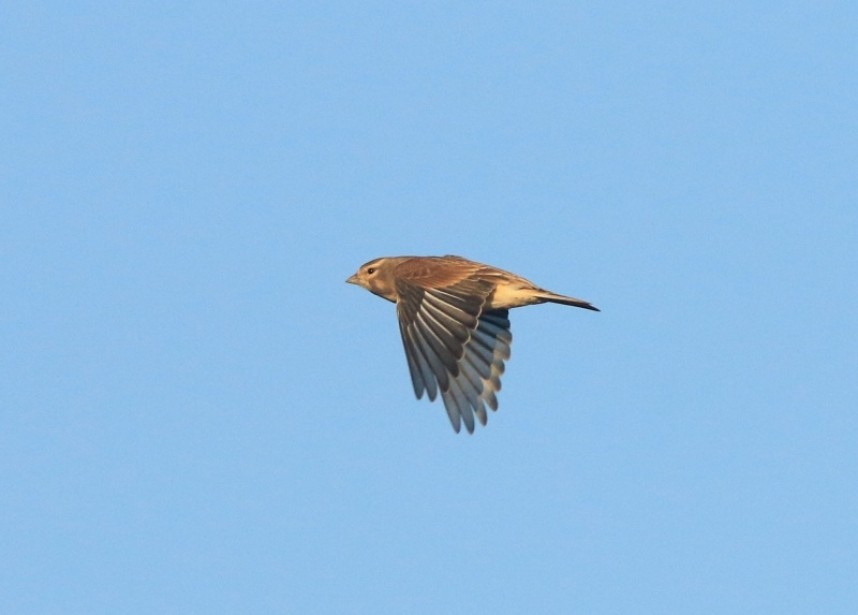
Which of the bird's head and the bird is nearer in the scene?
the bird

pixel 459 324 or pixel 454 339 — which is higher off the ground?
pixel 459 324

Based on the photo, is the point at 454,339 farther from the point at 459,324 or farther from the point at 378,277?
the point at 378,277

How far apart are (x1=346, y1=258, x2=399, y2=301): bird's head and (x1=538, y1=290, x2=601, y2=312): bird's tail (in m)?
2.10

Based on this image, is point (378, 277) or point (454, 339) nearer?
point (454, 339)

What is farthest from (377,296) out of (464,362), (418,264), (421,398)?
(421,398)

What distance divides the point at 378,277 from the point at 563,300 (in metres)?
2.81

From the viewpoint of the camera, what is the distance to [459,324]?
15305 millimetres

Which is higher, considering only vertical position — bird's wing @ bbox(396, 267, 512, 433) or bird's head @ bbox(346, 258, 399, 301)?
bird's head @ bbox(346, 258, 399, 301)

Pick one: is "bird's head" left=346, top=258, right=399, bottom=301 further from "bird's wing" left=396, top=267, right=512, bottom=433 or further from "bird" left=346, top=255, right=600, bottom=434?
"bird's wing" left=396, top=267, right=512, bottom=433

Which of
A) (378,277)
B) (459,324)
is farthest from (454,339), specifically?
(378,277)

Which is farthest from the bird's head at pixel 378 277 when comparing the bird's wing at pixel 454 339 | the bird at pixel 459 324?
the bird's wing at pixel 454 339

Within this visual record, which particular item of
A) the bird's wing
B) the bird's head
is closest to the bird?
the bird's wing

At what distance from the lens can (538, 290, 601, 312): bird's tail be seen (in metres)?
16.4

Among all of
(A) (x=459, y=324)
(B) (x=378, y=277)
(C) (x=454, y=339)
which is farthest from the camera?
(B) (x=378, y=277)
